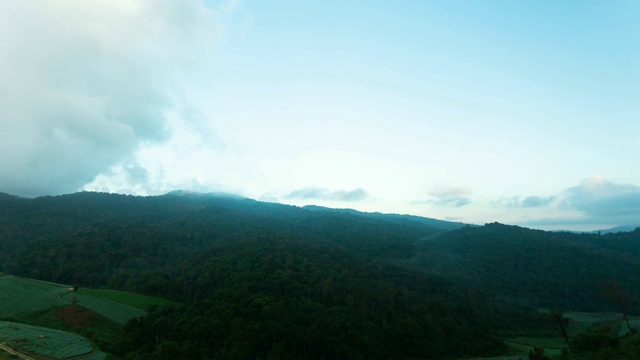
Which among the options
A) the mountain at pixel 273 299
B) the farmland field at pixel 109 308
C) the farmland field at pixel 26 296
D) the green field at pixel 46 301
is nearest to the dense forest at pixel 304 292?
the mountain at pixel 273 299

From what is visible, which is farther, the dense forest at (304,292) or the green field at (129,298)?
the green field at (129,298)

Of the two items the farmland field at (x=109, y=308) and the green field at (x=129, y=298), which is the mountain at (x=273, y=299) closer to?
the green field at (x=129, y=298)

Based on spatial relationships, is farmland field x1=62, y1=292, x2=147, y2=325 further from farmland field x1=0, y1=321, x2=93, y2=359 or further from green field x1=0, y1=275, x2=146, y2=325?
farmland field x1=0, y1=321, x2=93, y2=359

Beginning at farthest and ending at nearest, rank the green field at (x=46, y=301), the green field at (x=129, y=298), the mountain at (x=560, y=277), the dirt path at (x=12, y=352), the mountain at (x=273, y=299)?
1. the mountain at (x=560, y=277)
2. the green field at (x=129, y=298)
3. the green field at (x=46, y=301)
4. the mountain at (x=273, y=299)
5. the dirt path at (x=12, y=352)

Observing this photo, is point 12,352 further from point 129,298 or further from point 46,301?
point 129,298

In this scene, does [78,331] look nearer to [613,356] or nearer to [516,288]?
[613,356]

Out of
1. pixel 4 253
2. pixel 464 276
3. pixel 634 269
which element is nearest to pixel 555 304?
pixel 464 276
